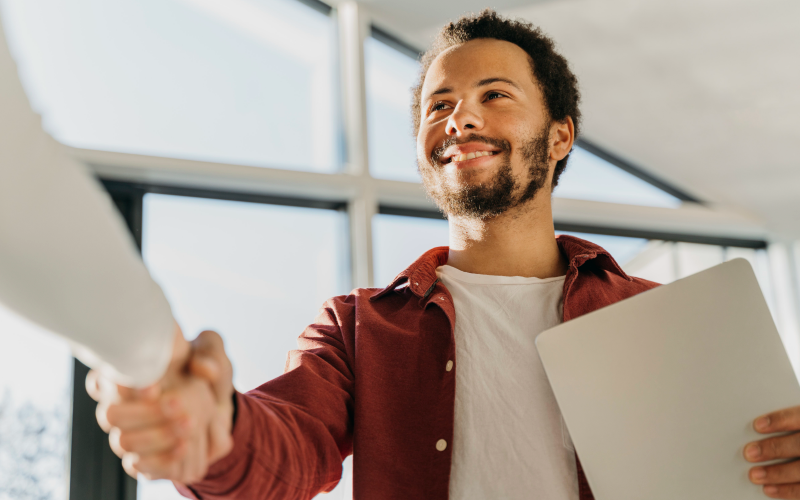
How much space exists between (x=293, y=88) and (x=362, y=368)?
2.24 m

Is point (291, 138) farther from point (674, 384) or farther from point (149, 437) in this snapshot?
point (149, 437)

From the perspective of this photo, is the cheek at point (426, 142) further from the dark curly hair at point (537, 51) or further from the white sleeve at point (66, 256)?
the white sleeve at point (66, 256)

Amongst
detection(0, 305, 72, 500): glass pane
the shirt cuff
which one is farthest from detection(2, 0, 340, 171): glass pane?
the shirt cuff

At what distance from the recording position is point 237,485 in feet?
2.63

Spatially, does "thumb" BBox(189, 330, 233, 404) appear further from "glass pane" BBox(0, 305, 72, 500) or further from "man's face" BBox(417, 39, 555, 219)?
"glass pane" BBox(0, 305, 72, 500)

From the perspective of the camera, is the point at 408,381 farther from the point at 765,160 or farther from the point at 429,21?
the point at 765,160

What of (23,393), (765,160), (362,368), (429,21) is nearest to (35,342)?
(23,393)

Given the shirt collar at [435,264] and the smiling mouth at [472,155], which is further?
the smiling mouth at [472,155]

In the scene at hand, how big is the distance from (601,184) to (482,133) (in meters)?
2.42

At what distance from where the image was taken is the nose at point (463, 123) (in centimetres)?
139

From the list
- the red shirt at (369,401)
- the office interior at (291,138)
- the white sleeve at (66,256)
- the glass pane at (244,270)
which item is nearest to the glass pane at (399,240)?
the office interior at (291,138)

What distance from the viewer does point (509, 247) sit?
4.62 ft

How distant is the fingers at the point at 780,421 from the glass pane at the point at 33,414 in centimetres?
221

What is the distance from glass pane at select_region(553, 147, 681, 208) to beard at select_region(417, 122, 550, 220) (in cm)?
212
